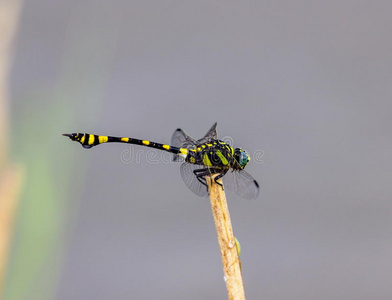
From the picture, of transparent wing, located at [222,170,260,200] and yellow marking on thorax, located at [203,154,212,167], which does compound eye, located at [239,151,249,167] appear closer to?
transparent wing, located at [222,170,260,200]

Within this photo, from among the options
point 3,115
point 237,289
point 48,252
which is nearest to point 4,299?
A: point 48,252

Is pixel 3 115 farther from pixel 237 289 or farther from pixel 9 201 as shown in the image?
pixel 237 289

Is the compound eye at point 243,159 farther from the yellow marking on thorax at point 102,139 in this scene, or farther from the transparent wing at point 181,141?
the yellow marking on thorax at point 102,139

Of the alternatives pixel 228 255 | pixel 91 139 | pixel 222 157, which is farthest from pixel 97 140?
pixel 228 255

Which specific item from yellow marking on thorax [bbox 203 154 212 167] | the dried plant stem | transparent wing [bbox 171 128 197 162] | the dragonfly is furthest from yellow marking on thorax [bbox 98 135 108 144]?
the dried plant stem

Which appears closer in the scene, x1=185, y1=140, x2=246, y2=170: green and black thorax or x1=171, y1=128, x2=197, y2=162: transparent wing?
x1=185, y1=140, x2=246, y2=170: green and black thorax

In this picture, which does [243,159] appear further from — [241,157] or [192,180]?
[192,180]

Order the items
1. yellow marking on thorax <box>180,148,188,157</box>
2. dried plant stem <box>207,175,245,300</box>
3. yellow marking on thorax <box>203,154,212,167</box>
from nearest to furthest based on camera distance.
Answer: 1. dried plant stem <box>207,175,245,300</box>
2. yellow marking on thorax <box>203,154,212,167</box>
3. yellow marking on thorax <box>180,148,188,157</box>

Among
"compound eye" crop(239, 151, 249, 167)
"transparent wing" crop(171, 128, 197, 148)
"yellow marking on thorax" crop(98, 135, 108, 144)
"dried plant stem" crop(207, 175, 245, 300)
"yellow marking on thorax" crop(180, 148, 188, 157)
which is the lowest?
"dried plant stem" crop(207, 175, 245, 300)
